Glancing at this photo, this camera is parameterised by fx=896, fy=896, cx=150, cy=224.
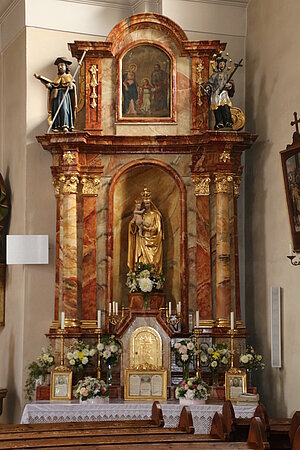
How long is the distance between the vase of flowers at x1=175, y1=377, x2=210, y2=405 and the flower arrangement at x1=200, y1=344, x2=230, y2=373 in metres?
0.60

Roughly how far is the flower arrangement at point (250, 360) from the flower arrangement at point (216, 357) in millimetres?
218

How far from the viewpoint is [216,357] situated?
39.2 feet

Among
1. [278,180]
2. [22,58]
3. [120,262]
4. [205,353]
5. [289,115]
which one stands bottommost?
[205,353]

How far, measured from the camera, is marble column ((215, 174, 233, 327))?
12.4 m

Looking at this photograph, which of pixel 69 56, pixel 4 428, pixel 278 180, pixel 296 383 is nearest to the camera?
pixel 4 428

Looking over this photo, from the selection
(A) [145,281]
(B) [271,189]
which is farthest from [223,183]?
(A) [145,281]

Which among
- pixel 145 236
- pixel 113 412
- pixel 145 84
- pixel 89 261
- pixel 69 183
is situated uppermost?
pixel 145 84

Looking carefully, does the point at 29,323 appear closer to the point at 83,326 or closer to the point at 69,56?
the point at 83,326

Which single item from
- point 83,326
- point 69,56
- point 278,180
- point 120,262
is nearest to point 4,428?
point 83,326

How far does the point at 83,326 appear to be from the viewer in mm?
12492

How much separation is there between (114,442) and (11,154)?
7233 millimetres

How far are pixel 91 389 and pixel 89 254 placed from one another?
7.01ft

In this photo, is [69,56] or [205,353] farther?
[69,56]

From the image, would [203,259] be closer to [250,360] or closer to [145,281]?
[145,281]
